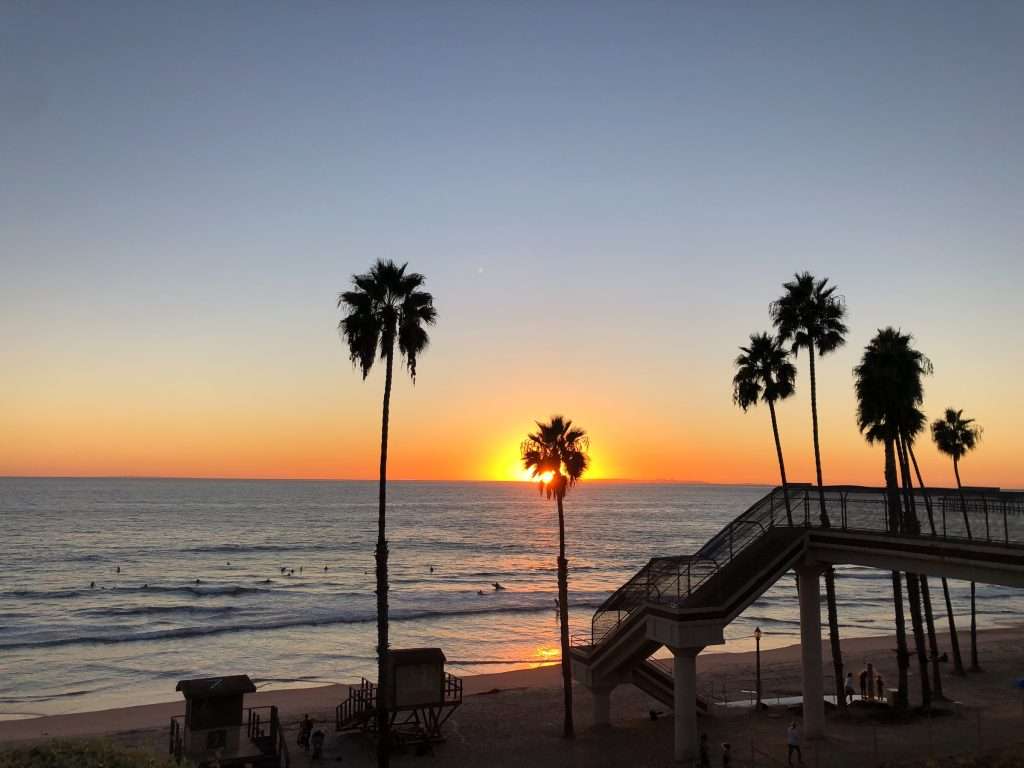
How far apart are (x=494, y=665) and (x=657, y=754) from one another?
26.4 meters

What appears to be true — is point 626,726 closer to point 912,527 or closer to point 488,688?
point 912,527

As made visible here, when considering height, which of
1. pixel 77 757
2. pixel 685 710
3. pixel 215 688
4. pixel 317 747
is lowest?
pixel 317 747

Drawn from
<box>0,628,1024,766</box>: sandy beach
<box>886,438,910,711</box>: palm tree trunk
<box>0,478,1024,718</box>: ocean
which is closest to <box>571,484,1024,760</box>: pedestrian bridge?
<box>886,438,910,711</box>: palm tree trunk

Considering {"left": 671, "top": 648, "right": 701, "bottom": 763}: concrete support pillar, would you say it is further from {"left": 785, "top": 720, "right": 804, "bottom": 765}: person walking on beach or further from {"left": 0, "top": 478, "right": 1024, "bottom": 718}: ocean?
{"left": 0, "top": 478, "right": 1024, "bottom": 718}: ocean

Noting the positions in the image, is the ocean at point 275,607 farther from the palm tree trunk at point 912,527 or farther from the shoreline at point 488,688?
the palm tree trunk at point 912,527

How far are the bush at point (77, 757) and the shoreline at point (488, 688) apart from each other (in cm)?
2175

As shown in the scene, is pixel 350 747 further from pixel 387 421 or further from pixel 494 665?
pixel 494 665

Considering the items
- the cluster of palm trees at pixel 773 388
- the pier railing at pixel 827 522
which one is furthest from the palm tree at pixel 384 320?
the pier railing at pixel 827 522

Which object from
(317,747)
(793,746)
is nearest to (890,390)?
(793,746)

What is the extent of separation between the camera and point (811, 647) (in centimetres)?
2448

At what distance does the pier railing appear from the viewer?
1844 centimetres

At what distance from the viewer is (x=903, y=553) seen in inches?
782

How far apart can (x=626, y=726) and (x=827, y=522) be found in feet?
40.8

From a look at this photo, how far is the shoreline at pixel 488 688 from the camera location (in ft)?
115
